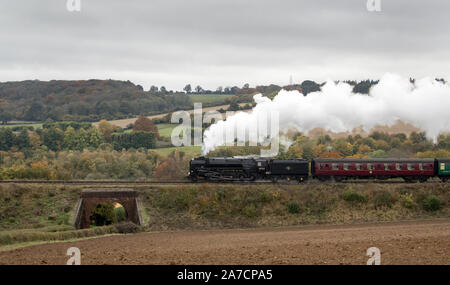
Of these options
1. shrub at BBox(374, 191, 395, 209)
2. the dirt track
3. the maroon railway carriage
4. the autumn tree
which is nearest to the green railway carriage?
the maroon railway carriage

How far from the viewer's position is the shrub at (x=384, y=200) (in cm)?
4562

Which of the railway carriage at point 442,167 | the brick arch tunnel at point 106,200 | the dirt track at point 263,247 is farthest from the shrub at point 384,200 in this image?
the brick arch tunnel at point 106,200

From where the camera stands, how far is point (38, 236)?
35.8 m

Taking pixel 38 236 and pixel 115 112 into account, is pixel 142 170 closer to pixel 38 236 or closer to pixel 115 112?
pixel 38 236

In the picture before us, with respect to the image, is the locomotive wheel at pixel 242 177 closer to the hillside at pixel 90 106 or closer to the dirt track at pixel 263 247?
the dirt track at pixel 263 247

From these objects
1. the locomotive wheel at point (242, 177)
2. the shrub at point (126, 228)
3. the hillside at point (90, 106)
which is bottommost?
the shrub at point (126, 228)

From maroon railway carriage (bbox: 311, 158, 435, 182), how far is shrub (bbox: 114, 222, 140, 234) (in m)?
19.0

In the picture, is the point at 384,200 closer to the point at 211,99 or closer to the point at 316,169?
the point at 316,169

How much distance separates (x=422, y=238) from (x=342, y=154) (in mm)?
49205

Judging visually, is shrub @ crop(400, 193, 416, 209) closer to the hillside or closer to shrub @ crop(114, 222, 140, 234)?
A: shrub @ crop(114, 222, 140, 234)

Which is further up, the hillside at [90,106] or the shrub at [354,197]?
the hillside at [90,106]

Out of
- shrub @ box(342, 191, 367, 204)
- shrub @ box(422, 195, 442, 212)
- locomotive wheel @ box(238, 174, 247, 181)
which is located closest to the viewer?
shrub @ box(422, 195, 442, 212)

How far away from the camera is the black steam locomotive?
49.7m
